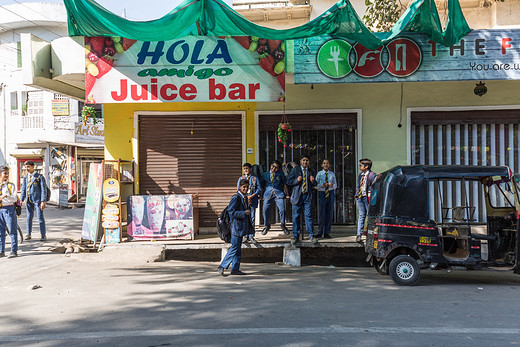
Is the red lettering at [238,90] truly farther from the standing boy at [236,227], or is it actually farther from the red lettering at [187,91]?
the standing boy at [236,227]

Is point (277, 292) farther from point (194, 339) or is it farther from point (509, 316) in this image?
point (509, 316)

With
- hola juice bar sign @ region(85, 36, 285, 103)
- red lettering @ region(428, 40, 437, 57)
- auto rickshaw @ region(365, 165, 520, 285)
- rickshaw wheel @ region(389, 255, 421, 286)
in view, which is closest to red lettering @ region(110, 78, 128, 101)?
hola juice bar sign @ region(85, 36, 285, 103)

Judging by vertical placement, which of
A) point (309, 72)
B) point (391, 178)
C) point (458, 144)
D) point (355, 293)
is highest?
point (309, 72)

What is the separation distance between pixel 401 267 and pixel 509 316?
2.02 meters

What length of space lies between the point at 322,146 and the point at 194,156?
3.20m

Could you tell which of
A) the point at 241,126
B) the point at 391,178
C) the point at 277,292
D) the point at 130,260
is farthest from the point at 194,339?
the point at 241,126

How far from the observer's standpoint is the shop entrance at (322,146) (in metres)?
11.5

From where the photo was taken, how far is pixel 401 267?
7.55 m

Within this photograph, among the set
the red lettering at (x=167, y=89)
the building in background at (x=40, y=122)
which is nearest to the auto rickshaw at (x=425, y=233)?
the red lettering at (x=167, y=89)

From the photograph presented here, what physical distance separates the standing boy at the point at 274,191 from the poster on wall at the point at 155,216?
1.70 meters

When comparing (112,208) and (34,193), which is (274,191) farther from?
(34,193)

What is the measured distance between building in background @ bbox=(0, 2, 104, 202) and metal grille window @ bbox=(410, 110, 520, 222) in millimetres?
22566

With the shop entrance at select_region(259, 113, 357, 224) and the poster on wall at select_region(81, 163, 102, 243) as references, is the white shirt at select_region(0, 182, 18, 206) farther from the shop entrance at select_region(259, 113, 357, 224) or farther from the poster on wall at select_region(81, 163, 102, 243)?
the shop entrance at select_region(259, 113, 357, 224)

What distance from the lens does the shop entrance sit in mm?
11469
